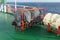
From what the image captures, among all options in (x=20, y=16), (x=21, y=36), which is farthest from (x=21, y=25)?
(x=21, y=36)

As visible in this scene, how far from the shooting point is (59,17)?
18.1ft

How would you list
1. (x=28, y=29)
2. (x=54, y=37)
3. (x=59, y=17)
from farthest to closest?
(x=28, y=29), (x=59, y=17), (x=54, y=37)

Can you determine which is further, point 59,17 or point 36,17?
point 36,17

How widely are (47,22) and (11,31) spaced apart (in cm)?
144

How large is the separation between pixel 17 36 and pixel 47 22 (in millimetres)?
1416

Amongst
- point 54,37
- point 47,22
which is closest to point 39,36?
point 54,37

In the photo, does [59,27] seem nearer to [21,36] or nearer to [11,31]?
[21,36]

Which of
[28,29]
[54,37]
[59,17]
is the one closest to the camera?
[54,37]

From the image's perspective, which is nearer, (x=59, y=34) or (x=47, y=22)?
(x=59, y=34)

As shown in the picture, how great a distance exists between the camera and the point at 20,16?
5.77 metres

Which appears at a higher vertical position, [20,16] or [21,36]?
[20,16]

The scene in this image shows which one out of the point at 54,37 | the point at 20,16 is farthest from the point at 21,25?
the point at 54,37

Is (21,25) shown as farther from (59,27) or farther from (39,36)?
(59,27)

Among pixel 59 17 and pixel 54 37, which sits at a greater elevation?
pixel 59 17
